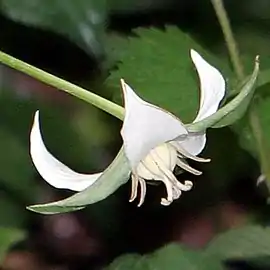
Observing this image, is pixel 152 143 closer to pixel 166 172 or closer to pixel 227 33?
pixel 166 172

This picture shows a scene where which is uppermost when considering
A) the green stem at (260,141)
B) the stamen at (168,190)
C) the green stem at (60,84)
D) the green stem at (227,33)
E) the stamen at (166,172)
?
the green stem at (227,33)

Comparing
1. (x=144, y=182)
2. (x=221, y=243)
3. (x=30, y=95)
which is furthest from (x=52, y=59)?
(x=144, y=182)

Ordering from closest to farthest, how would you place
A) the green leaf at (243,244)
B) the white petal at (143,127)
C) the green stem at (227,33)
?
the white petal at (143,127)
the green stem at (227,33)
the green leaf at (243,244)

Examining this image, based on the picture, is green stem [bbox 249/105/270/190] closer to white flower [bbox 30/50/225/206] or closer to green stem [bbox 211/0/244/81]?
green stem [bbox 211/0/244/81]

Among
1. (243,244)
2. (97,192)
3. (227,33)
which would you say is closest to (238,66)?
(227,33)

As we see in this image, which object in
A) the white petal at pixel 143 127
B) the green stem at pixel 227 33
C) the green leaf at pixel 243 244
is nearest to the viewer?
the white petal at pixel 143 127

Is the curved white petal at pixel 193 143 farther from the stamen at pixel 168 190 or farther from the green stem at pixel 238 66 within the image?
the green stem at pixel 238 66

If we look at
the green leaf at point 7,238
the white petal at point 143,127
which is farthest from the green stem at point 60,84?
the green leaf at point 7,238
